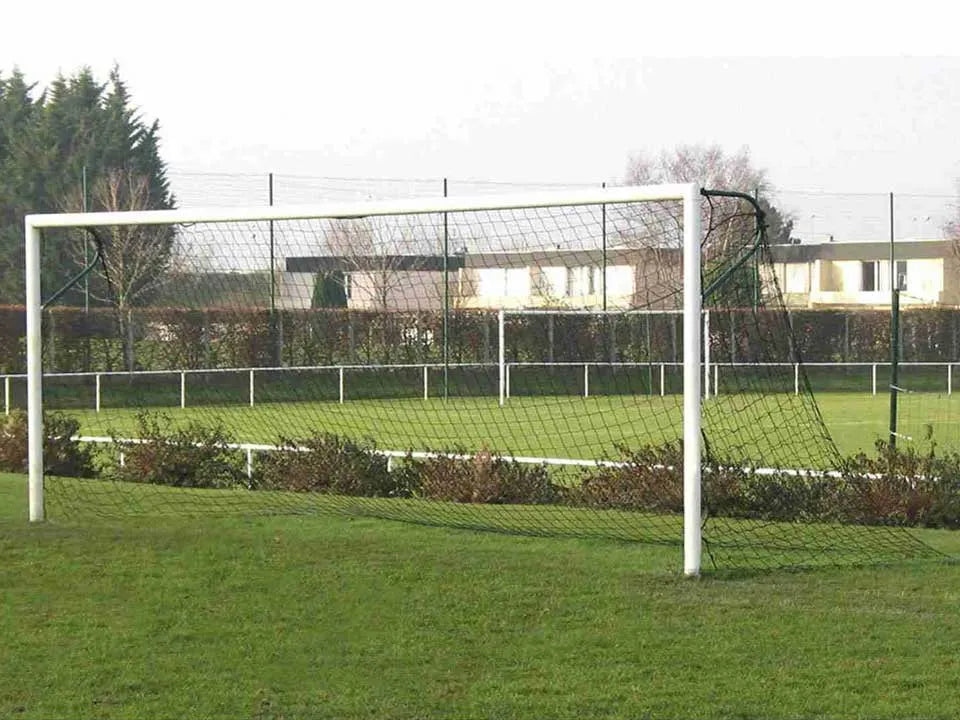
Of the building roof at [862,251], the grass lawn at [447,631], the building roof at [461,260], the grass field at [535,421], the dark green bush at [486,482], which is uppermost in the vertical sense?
the building roof at [862,251]

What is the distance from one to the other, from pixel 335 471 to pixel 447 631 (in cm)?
571

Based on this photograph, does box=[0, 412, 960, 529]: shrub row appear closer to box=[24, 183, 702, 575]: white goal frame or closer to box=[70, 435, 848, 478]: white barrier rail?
box=[70, 435, 848, 478]: white barrier rail

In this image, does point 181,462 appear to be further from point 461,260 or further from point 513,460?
point 461,260

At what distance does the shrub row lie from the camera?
11.3 m

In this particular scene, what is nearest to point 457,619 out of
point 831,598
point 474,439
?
point 831,598

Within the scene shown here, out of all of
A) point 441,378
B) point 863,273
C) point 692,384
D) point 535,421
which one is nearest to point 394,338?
point 441,378

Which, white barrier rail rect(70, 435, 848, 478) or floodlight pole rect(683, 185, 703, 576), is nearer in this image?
floodlight pole rect(683, 185, 703, 576)

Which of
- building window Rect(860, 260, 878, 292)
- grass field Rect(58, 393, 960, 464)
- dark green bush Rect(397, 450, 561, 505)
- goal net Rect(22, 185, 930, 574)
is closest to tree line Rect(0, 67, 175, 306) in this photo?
goal net Rect(22, 185, 930, 574)

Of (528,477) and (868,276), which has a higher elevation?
(868,276)

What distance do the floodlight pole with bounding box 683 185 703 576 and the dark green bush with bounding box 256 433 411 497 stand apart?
4.58 meters

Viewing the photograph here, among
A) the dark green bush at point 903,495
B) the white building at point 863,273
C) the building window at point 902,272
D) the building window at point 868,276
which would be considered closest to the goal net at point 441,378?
the dark green bush at point 903,495

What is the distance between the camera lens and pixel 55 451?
14.8 m

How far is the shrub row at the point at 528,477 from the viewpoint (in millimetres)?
11289

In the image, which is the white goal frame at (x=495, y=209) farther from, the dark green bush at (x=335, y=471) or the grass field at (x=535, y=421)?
the grass field at (x=535, y=421)
